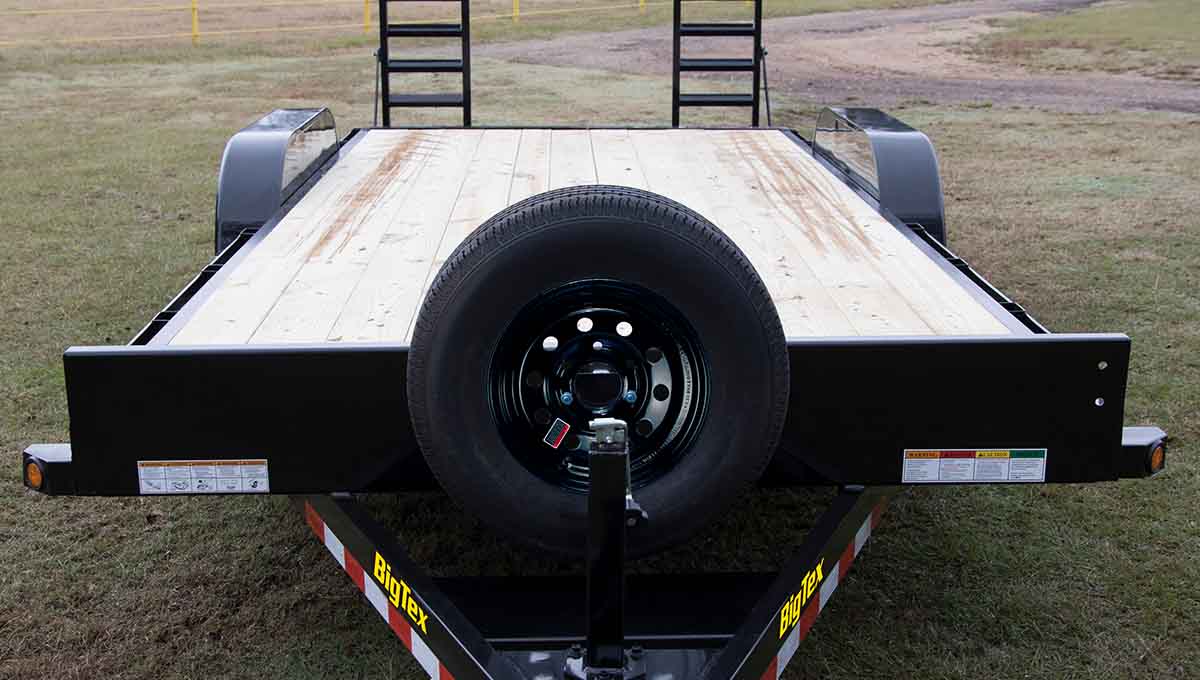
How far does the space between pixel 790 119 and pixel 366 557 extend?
10420 millimetres

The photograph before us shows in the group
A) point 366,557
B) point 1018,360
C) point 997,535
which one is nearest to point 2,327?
point 366,557

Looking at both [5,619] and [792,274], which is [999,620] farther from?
[5,619]

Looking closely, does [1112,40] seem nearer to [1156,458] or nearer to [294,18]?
[294,18]

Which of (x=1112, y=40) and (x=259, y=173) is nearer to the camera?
(x=259, y=173)

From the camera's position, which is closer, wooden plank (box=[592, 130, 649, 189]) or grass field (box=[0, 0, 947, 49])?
wooden plank (box=[592, 130, 649, 189])

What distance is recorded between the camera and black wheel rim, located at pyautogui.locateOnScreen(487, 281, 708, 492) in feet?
7.39

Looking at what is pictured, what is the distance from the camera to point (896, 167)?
4.09 metres

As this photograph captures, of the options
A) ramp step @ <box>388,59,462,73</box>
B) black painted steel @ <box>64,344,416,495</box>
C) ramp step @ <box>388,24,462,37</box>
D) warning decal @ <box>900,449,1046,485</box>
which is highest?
ramp step @ <box>388,24,462,37</box>

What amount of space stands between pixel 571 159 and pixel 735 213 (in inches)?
49.0

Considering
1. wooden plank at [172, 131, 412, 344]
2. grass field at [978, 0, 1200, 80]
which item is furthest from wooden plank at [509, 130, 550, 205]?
grass field at [978, 0, 1200, 80]

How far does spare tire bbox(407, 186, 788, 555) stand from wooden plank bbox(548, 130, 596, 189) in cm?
214

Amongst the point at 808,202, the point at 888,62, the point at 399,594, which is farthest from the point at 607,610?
the point at 888,62

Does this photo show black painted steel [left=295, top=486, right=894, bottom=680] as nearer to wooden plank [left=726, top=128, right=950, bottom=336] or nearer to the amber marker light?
wooden plank [left=726, top=128, right=950, bottom=336]

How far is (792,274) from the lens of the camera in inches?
127
